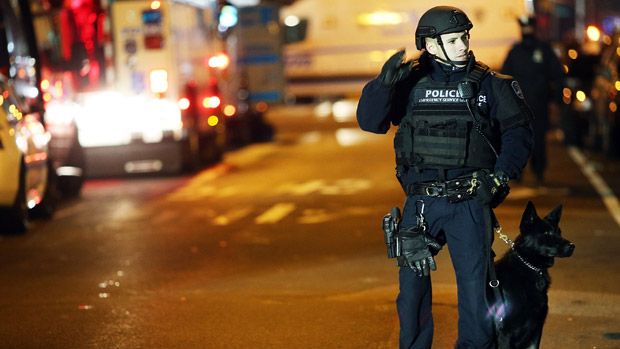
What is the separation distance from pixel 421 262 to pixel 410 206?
309 mm

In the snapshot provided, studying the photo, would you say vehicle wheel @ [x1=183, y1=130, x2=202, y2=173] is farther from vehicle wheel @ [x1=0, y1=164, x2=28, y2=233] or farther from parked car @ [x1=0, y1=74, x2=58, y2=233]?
vehicle wheel @ [x1=0, y1=164, x2=28, y2=233]

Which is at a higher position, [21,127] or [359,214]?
[21,127]

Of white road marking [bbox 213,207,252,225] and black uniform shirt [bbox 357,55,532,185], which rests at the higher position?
black uniform shirt [bbox 357,55,532,185]

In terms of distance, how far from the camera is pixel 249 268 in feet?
31.0

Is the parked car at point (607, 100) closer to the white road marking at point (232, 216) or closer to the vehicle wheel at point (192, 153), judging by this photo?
the vehicle wheel at point (192, 153)

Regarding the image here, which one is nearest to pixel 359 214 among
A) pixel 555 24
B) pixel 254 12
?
pixel 254 12

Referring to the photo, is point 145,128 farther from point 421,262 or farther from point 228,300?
point 421,262

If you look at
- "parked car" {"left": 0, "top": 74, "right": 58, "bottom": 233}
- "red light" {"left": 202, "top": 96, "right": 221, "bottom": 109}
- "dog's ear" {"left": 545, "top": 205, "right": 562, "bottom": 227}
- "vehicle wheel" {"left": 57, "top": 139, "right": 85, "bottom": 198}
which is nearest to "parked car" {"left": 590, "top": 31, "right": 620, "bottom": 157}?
"red light" {"left": 202, "top": 96, "right": 221, "bottom": 109}

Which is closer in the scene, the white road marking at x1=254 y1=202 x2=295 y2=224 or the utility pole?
the white road marking at x1=254 y1=202 x2=295 y2=224

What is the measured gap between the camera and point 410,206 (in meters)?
5.64

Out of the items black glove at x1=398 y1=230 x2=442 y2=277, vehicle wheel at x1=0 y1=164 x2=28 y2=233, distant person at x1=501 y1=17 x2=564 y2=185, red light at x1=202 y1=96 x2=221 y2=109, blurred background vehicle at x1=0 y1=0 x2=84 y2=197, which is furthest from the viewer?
red light at x1=202 y1=96 x2=221 y2=109

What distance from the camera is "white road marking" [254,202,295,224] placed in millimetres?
12195

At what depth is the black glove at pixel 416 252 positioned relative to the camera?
5.46m

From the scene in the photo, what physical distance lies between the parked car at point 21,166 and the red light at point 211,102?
5850mm
